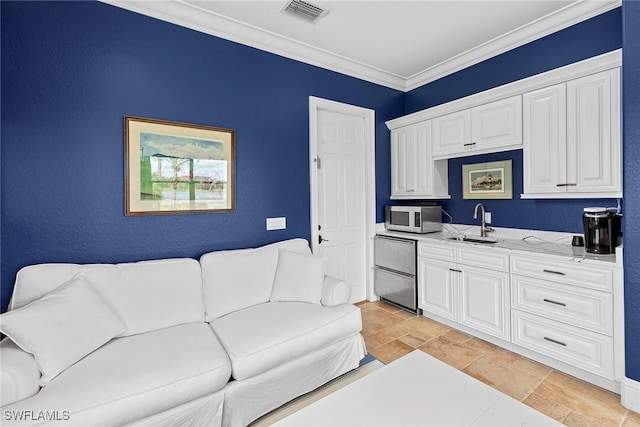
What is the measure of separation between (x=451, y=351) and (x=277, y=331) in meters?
1.61

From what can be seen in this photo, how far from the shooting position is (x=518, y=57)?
302 cm

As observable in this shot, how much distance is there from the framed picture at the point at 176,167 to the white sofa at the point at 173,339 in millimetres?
505

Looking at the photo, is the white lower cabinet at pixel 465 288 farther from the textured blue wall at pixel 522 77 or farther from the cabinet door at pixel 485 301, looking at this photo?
the textured blue wall at pixel 522 77

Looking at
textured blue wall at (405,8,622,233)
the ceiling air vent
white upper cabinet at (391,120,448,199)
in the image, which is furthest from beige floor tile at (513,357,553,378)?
the ceiling air vent

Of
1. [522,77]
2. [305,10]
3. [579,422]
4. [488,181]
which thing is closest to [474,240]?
[488,181]

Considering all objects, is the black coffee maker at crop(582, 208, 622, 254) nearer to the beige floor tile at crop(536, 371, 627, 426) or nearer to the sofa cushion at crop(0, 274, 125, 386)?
the beige floor tile at crop(536, 371, 627, 426)

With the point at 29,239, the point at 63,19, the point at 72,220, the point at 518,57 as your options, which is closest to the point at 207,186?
the point at 72,220

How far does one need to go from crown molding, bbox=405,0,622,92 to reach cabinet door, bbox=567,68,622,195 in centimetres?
69

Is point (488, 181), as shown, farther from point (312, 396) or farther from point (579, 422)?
point (312, 396)

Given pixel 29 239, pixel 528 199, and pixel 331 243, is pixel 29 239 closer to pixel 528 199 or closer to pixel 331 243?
pixel 331 243

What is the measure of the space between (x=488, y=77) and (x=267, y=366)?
3.50 m

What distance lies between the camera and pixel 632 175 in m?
1.84

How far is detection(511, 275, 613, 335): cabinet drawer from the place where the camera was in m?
2.06

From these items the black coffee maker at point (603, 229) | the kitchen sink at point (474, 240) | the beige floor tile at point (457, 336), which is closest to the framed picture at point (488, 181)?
the kitchen sink at point (474, 240)
